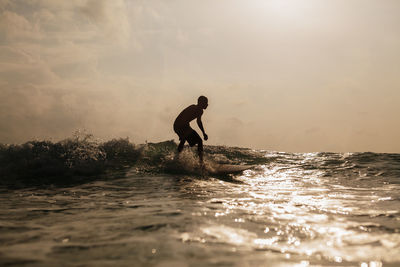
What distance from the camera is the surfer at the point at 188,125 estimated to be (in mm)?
9469

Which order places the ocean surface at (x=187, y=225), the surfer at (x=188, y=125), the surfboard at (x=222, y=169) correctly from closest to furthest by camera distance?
1. the ocean surface at (x=187, y=225)
2. the surfboard at (x=222, y=169)
3. the surfer at (x=188, y=125)

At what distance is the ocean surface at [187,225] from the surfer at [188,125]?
66.5 inches

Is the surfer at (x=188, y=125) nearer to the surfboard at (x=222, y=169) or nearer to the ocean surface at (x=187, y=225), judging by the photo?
the surfboard at (x=222, y=169)

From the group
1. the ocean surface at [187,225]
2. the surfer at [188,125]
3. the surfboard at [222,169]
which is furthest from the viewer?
the surfer at [188,125]

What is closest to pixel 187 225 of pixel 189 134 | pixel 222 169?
pixel 189 134

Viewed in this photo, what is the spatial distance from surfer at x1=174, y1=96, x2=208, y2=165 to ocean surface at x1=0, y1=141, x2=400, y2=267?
5.54ft

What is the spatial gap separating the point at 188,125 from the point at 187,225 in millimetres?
6087

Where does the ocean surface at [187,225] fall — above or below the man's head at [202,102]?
below

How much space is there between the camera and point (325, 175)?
10.2 m

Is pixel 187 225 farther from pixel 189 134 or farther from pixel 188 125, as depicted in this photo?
pixel 188 125

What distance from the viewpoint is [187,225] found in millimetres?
3588

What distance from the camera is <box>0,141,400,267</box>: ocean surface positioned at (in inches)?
102

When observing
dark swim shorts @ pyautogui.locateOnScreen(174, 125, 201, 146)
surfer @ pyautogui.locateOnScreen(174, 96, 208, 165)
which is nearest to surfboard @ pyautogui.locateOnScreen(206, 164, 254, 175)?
surfer @ pyautogui.locateOnScreen(174, 96, 208, 165)

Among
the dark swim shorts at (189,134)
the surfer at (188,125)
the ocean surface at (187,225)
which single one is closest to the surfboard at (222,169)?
the surfer at (188,125)
